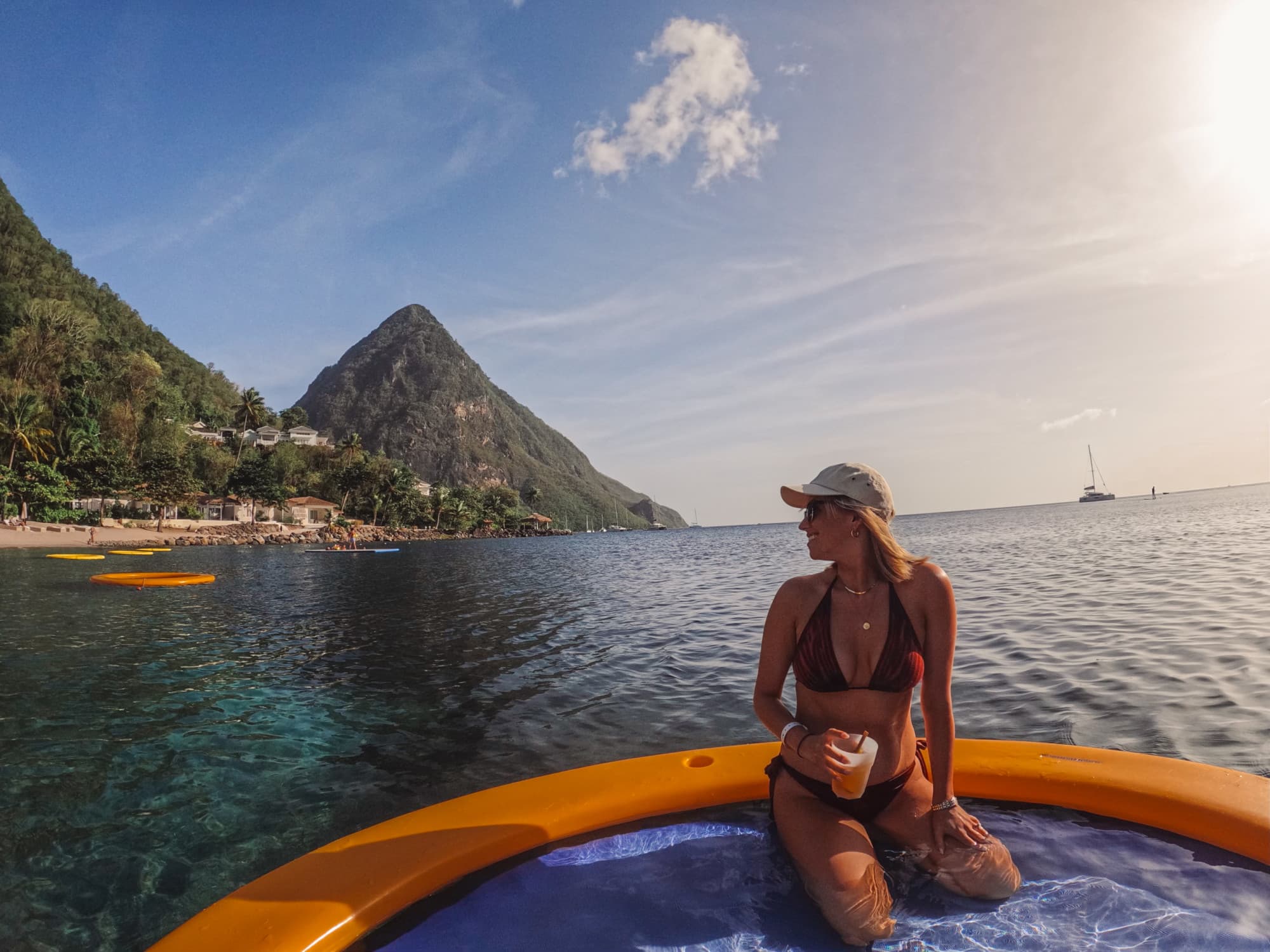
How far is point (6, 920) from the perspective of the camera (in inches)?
119

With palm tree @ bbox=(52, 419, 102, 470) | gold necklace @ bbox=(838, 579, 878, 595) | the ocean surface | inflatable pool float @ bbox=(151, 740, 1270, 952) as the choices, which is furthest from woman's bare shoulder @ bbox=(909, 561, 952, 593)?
palm tree @ bbox=(52, 419, 102, 470)

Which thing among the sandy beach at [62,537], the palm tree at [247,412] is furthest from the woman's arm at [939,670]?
the palm tree at [247,412]

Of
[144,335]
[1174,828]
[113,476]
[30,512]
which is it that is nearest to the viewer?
[1174,828]

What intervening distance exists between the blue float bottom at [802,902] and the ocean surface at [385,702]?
6.04 feet

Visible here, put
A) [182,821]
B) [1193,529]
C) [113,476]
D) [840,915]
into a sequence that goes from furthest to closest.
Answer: [113,476]
[1193,529]
[182,821]
[840,915]

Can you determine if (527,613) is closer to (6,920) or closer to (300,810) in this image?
(300,810)

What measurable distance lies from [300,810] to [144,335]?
11600 centimetres

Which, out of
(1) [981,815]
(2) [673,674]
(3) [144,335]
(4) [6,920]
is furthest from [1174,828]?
(3) [144,335]

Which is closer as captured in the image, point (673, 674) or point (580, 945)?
point (580, 945)

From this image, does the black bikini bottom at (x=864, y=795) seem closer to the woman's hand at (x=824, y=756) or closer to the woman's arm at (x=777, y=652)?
the woman's hand at (x=824, y=756)

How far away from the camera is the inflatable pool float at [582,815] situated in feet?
6.93

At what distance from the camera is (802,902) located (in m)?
2.37

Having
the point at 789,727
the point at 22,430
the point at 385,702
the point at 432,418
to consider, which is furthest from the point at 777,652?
the point at 432,418

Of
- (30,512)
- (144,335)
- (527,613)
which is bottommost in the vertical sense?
(527,613)
